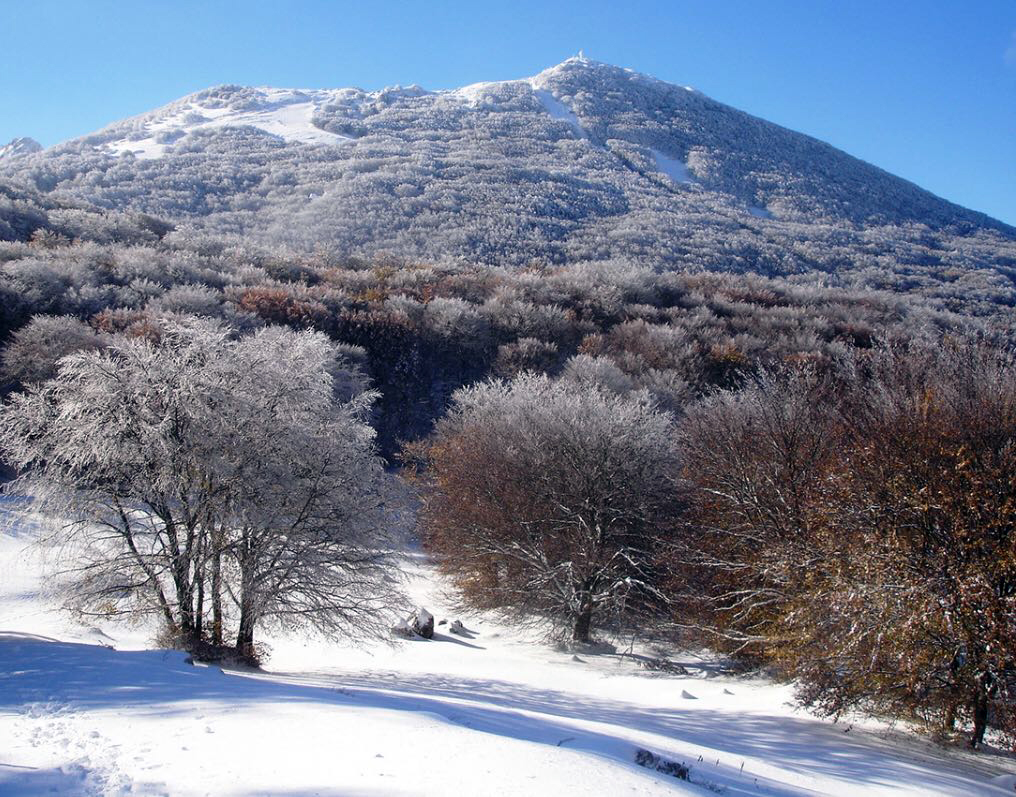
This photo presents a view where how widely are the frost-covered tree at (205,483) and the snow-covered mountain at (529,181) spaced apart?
35.8m

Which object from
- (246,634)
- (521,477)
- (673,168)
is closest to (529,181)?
(673,168)

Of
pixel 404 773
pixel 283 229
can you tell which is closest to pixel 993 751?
pixel 404 773

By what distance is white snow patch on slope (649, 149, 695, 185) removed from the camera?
72562 millimetres

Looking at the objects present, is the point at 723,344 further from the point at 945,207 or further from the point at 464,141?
the point at 945,207

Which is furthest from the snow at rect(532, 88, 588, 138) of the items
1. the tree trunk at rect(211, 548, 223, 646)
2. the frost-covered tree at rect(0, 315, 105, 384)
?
the tree trunk at rect(211, 548, 223, 646)

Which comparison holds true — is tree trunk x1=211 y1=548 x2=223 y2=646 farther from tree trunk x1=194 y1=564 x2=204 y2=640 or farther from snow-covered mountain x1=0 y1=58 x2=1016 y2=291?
snow-covered mountain x1=0 y1=58 x2=1016 y2=291

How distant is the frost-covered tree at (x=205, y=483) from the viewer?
10.1 meters

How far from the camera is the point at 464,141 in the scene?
7088 cm

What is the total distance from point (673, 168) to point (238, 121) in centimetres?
4792

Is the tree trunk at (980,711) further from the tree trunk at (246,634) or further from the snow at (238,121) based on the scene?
the snow at (238,121)

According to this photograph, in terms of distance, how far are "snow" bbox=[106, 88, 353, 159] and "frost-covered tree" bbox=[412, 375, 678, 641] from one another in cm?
5728

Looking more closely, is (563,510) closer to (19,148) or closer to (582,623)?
(582,623)

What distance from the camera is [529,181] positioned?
59719 mm

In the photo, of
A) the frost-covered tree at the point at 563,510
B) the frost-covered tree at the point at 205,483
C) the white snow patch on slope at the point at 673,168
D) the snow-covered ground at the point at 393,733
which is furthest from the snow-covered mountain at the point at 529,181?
the snow-covered ground at the point at 393,733
